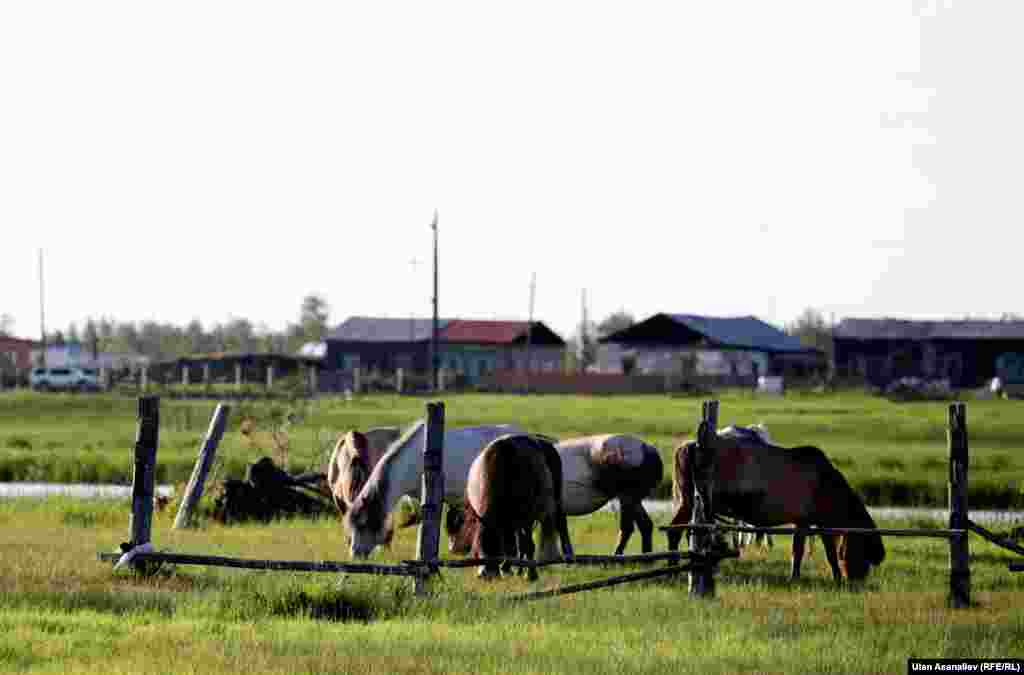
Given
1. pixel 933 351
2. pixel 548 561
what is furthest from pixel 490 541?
pixel 933 351

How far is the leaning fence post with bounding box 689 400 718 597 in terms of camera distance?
16.8 meters

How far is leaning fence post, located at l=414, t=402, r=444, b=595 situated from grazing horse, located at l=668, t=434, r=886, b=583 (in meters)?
3.20

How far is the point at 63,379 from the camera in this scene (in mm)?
94375

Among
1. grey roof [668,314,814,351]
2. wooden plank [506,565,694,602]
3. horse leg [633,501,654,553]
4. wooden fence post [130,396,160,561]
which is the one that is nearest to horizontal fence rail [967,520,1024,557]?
wooden plank [506,565,694,602]

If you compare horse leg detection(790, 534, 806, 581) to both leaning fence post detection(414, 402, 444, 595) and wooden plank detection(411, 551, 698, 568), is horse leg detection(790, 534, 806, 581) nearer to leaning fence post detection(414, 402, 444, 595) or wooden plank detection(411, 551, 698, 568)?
wooden plank detection(411, 551, 698, 568)

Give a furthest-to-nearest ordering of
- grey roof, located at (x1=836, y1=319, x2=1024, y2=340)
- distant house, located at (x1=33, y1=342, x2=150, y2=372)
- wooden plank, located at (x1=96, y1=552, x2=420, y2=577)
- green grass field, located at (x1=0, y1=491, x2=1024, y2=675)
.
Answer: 1. distant house, located at (x1=33, y1=342, x2=150, y2=372)
2. grey roof, located at (x1=836, y1=319, x2=1024, y2=340)
3. wooden plank, located at (x1=96, y1=552, x2=420, y2=577)
4. green grass field, located at (x1=0, y1=491, x2=1024, y2=675)

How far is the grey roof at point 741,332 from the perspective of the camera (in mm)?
114625

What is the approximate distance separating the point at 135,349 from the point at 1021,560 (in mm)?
174165

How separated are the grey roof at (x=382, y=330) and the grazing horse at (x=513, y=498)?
101979mm

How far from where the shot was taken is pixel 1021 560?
20547mm

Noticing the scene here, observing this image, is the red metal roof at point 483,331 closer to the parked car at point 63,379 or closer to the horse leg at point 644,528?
the parked car at point 63,379

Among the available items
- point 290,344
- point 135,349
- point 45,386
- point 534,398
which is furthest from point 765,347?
point 135,349

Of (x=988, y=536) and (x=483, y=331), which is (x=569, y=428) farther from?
(x=483, y=331)

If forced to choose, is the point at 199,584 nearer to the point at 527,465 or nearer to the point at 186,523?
the point at 527,465
